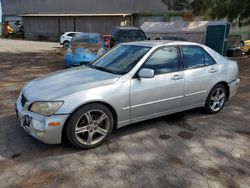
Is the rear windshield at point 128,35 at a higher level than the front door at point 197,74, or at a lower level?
higher

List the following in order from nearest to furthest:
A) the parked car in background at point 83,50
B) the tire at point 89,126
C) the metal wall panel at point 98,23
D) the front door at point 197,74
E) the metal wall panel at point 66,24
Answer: the tire at point 89,126, the front door at point 197,74, the parked car in background at point 83,50, the metal wall panel at point 98,23, the metal wall panel at point 66,24

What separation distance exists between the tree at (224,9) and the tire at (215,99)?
6.71m

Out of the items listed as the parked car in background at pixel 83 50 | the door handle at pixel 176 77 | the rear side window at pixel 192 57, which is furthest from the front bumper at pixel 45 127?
the parked car in background at pixel 83 50

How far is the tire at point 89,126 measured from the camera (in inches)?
129

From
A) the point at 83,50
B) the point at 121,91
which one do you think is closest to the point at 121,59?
the point at 121,91

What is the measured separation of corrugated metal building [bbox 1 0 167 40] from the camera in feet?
88.2

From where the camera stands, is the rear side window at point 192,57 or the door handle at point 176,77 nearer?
the door handle at point 176,77

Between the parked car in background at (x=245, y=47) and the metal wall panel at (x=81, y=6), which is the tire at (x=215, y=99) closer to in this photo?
the parked car in background at (x=245, y=47)

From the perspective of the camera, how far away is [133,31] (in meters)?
12.4

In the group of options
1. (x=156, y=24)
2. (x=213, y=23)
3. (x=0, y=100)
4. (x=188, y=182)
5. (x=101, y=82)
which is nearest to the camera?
(x=188, y=182)

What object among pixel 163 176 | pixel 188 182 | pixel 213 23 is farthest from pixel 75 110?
pixel 213 23

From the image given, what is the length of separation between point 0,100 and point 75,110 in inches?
126

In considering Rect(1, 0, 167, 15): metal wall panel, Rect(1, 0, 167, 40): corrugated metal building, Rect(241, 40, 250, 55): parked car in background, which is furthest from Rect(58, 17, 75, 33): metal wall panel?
Rect(241, 40, 250, 55): parked car in background

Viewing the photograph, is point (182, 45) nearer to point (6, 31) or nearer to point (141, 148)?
point (141, 148)
